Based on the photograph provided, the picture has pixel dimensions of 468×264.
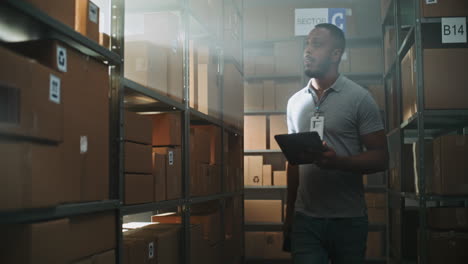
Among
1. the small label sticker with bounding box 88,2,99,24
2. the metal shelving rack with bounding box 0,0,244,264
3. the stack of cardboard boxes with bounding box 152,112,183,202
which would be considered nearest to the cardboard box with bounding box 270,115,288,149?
the metal shelving rack with bounding box 0,0,244,264

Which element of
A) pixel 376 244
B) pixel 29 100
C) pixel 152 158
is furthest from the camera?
pixel 376 244

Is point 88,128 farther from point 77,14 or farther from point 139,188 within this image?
point 139,188

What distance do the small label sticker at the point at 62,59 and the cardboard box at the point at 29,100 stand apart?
73 millimetres

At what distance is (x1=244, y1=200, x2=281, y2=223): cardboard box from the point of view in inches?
227

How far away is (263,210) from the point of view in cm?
581

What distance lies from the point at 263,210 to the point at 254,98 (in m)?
1.25

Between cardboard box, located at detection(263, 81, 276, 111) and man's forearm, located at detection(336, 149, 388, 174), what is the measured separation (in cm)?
356

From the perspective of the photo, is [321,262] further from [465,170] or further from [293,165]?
[465,170]

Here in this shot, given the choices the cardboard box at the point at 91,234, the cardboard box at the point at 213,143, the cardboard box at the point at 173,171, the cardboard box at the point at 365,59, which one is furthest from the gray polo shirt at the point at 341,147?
the cardboard box at the point at 365,59

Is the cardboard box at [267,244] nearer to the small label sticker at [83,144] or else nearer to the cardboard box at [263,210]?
the cardboard box at [263,210]

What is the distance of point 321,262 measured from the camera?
2.38 m

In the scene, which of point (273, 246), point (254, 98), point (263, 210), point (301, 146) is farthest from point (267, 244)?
point (301, 146)

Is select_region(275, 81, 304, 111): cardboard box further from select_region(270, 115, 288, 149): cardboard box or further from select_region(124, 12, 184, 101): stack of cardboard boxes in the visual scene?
select_region(124, 12, 184, 101): stack of cardboard boxes

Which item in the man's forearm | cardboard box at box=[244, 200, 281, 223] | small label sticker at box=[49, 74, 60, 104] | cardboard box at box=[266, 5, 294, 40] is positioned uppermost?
cardboard box at box=[266, 5, 294, 40]
